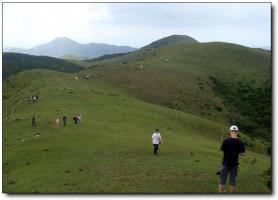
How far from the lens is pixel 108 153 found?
36938 millimetres

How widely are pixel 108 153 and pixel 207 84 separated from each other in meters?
85.2

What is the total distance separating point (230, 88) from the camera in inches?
4648

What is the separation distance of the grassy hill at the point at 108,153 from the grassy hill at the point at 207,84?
76.9ft

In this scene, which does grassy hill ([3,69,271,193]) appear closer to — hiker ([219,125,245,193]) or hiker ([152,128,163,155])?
hiker ([152,128,163,155])

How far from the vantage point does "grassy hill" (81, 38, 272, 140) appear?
97250mm

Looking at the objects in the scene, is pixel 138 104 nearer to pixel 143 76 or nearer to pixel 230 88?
pixel 143 76

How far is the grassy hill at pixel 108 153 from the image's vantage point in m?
26.7

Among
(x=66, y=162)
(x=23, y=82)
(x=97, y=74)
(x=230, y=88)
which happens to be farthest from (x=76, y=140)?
(x=23, y=82)

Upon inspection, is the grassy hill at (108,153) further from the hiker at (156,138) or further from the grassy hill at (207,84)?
the grassy hill at (207,84)

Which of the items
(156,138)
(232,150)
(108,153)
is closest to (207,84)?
(156,138)

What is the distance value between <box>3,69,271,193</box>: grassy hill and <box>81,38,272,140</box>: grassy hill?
23441 mm

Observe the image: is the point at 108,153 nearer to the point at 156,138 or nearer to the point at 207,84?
the point at 156,138

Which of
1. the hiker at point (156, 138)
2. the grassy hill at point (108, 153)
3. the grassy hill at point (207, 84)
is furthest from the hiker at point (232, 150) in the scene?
the grassy hill at point (207, 84)

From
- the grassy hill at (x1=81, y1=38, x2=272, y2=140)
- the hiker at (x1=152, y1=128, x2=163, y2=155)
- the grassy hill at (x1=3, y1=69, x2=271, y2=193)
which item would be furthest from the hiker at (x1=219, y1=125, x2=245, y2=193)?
the grassy hill at (x1=81, y1=38, x2=272, y2=140)
